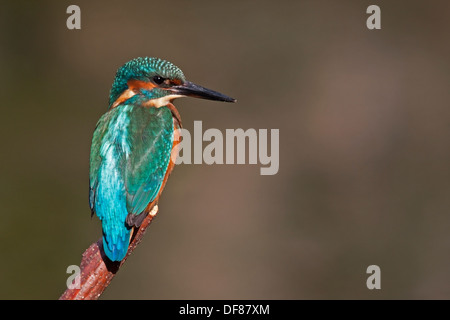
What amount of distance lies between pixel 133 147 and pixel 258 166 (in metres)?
3.31

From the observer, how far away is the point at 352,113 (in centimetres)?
678

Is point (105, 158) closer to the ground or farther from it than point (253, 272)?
farther from it

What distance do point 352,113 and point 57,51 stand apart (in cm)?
290

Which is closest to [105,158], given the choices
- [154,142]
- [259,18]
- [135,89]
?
[154,142]

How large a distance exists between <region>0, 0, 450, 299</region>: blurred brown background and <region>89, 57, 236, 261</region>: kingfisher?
8.21ft

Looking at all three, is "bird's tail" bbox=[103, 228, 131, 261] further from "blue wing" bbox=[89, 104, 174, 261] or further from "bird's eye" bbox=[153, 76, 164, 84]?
Result: "bird's eye" bbox=[153, 76, 164, 84]

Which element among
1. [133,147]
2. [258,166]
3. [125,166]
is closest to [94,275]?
[125,166]

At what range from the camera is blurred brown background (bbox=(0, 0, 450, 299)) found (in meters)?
5.89

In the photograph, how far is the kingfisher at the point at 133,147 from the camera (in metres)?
3.07

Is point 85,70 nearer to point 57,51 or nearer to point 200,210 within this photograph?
point 57,51

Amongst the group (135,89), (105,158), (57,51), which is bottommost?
(105,158)

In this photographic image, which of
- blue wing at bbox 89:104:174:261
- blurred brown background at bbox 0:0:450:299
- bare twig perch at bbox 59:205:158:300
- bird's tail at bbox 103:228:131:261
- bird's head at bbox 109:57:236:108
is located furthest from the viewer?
blurred brown background at bbox 0:0:450:299

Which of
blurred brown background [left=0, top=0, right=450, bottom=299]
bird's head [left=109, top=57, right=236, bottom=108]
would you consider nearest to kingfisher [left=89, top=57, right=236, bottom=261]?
bird's head [left=109, top=57, right=236, bottom=108]

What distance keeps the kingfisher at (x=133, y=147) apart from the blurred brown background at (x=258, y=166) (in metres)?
2.50
